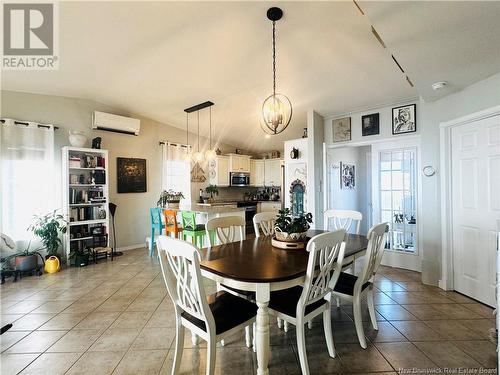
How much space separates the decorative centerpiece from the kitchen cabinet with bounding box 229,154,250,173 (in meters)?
4.91

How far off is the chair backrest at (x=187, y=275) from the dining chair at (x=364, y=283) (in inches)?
47.8

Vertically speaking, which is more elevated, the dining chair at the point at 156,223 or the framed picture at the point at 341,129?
the framed picture at the point at 341,129

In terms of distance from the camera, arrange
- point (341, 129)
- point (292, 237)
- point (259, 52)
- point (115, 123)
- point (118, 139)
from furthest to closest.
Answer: point (118, 139)
point (115, 123)
point (341, 129)
point (259, 52)
point (292, 237)

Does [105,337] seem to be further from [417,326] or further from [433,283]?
[433,283]

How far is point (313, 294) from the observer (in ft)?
5.73

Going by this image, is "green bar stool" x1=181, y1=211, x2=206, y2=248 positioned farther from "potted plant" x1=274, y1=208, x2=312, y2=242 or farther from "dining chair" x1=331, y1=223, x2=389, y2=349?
"dining chair" x1=331, y1=223, x2=389, y2=349

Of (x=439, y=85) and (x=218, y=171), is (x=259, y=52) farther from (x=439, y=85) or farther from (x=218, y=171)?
(x=218, y=171)

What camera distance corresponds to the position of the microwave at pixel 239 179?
277 inches

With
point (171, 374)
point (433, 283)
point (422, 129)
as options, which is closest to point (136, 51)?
point (171, 374)

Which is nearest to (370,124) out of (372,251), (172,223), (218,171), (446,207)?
(446,207)

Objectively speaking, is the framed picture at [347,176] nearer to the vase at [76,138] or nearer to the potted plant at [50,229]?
the vase at [76,138]

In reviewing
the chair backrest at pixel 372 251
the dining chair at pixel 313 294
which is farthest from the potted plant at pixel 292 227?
the chair backrest at pixel 372 251

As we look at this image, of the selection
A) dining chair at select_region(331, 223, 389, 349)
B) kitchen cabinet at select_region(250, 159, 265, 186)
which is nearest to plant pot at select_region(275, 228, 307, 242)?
dining chair at select_region(331, 223, 389, 349)

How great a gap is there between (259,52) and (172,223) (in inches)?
119
